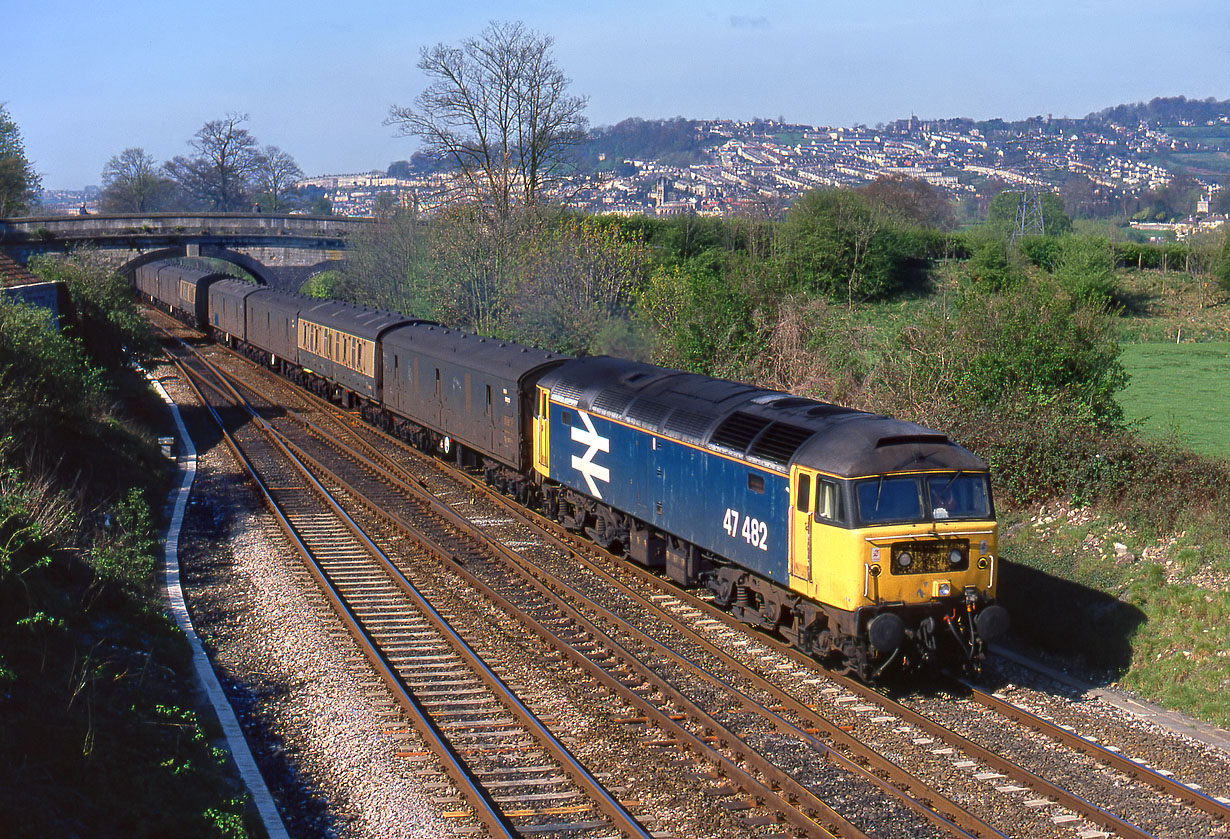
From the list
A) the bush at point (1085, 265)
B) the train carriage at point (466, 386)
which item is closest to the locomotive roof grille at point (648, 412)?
the train carriage at point (466, 386)

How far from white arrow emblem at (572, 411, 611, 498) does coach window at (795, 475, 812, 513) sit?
541cm

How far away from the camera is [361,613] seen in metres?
15.2

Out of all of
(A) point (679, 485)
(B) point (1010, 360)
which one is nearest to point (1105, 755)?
(A) point (679, 485)

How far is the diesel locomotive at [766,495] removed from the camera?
1189 centimetres

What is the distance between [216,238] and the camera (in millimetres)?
65000

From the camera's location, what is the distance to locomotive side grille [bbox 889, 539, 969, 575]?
38.9ft

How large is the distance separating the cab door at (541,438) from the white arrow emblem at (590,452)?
1.34 m

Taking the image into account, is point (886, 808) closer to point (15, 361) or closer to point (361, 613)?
point (361, 613)

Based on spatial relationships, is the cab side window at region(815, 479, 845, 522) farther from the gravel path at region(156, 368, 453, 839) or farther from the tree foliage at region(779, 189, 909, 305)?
the tree foliage at region(779, 189, 909, 305)

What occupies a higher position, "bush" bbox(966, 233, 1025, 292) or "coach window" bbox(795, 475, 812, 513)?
"bush" bbox(966, 233, 1025, 292)

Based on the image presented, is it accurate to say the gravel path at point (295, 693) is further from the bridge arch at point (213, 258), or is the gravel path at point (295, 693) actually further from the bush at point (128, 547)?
the bridge arch at point (213, 258)

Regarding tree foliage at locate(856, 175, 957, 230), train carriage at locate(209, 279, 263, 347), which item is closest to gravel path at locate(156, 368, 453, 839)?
train carriage at locate(209, 279, 263, 347)

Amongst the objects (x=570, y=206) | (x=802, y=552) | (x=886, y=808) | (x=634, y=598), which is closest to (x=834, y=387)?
(x=634, y=598)

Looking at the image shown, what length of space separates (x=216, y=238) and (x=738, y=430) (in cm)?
5823
